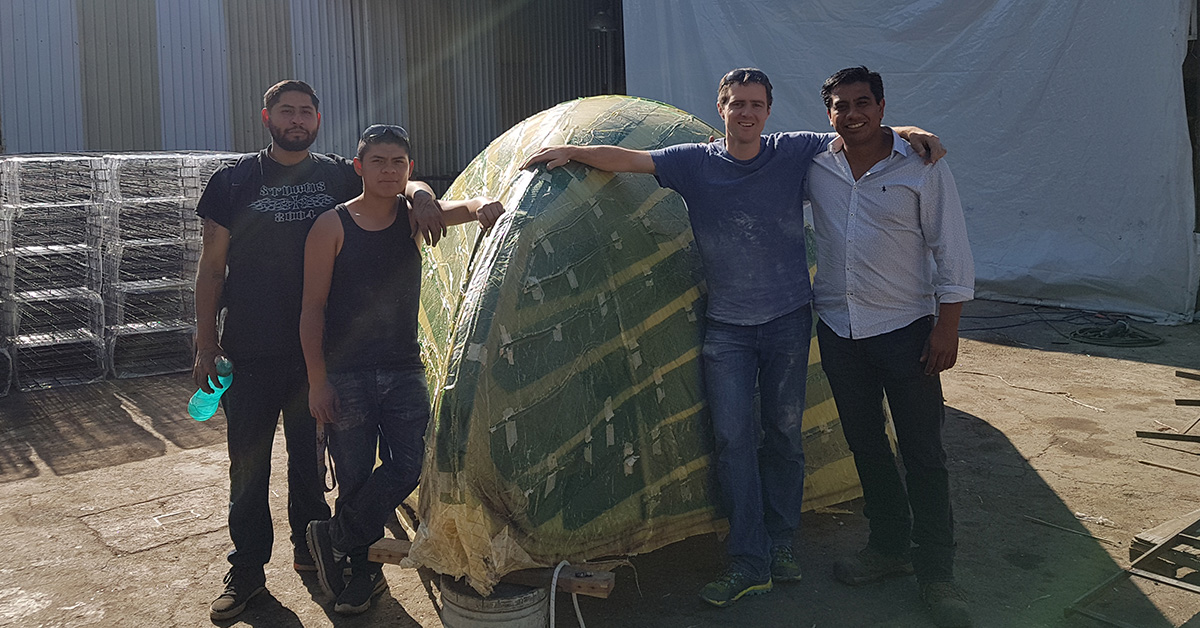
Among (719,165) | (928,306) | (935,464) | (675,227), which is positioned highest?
(719,165)

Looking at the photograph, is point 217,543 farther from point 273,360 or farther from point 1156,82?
point 1156,82

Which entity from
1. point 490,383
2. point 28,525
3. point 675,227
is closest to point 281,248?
point 490,383

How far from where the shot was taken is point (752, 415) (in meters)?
3.56

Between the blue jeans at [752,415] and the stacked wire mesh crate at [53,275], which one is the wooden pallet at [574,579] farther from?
the stacked wire mesh crate at [53,275]

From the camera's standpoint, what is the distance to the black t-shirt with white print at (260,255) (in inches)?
138

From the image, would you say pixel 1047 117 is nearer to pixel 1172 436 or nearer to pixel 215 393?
pixel 1172 436

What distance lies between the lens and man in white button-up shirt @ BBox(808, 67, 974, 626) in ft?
10.8

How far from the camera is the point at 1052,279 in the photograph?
948cm

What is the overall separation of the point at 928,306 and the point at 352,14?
10692 millimetres

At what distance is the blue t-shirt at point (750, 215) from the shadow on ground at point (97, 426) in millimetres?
3711

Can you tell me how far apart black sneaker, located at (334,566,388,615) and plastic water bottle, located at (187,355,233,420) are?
854 millimetres

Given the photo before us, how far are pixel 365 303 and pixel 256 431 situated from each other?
2.30 ft

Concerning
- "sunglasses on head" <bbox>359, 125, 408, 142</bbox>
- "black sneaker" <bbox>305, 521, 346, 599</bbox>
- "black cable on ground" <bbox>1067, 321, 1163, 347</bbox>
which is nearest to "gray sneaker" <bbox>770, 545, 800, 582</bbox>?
"black sneaker" <bbox>305, 521, 346, 599</bbox>

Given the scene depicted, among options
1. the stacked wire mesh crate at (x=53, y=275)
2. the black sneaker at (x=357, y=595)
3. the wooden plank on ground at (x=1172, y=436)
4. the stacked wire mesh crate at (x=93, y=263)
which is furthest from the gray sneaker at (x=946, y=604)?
the stacked wire mesh crate at (x=53, y=275)
